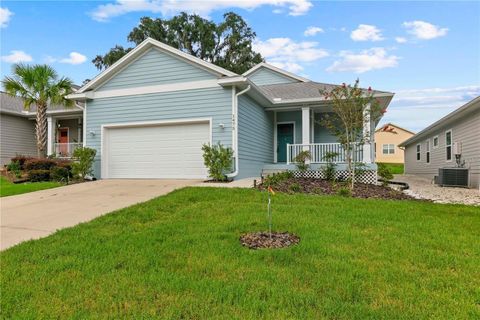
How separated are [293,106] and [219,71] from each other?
3970 millimetres

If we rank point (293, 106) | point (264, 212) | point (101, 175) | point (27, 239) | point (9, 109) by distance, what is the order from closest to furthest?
point (27, 239) → point (264, 212) → point (101, 175) → point (293, 106) → point (9, 109)

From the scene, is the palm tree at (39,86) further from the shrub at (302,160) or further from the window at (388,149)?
the window at (388,149)

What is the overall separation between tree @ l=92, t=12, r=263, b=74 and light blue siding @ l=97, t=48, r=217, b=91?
19018 millimetres

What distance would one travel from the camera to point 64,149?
52.9ft

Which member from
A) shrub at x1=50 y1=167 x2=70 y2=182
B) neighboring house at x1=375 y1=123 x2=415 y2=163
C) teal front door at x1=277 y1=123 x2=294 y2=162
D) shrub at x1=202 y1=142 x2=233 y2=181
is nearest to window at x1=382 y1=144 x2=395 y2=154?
neighboring house at x1=375 y1=123 x2=415 y2=163

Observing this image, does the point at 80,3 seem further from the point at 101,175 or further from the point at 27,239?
the point at 27,239

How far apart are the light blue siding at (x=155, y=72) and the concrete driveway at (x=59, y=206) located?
13.2ft

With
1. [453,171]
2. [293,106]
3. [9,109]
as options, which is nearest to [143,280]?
[293,106]

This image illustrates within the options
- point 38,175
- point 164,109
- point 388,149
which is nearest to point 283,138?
point 164,109

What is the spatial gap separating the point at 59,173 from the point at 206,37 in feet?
74.5

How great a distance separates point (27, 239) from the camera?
4.64 m

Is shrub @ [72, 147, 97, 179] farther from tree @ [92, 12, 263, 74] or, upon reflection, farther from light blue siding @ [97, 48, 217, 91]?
tree @ [92, 12, 263, 74]

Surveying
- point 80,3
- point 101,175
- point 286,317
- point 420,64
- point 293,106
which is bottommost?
point 286,317

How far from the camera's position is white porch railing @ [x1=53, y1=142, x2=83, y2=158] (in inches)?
599
